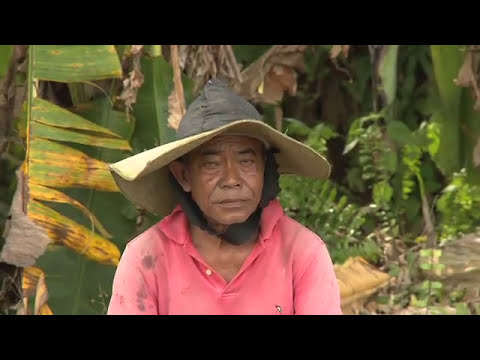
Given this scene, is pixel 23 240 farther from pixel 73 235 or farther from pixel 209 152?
pixel 209 152

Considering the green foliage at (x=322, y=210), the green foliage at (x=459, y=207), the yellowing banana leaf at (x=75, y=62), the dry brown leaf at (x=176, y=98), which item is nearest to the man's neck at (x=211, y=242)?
the dry brown leaf at (x=176, y=98)

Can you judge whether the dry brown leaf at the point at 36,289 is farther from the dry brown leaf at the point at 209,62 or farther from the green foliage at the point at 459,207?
the green foliage at the point at 459,207

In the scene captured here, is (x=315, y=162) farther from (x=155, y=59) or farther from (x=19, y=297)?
(x=19, y=297)

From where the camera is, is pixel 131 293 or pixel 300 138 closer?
pixel 131 293

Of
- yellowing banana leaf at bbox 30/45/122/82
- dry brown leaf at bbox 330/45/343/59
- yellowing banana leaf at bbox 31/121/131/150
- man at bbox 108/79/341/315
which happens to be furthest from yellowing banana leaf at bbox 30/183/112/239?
dry brown leaf at bbox 330/45/343/59

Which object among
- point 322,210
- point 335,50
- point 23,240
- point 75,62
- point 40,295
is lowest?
point 40,295

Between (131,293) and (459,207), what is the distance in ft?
9.61

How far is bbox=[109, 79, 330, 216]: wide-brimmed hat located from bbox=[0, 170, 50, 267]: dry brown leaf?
1.44m

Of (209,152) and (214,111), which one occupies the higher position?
(214,111)

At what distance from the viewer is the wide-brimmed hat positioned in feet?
7.48

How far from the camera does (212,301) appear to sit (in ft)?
7.79

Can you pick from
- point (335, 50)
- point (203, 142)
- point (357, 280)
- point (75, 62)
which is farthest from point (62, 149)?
point (203, 142)

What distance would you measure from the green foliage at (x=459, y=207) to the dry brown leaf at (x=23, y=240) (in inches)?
88.4

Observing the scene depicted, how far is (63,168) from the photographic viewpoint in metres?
3.96
